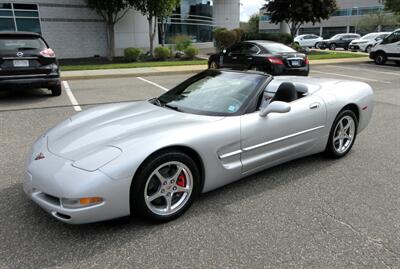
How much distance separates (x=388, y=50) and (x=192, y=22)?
1485cm

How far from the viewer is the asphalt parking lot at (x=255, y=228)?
2.67m

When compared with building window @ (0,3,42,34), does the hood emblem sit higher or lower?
lower

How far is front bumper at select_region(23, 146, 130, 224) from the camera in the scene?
2695 millimetres

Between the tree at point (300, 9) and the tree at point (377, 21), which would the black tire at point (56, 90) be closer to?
the tree at point (300, 9)

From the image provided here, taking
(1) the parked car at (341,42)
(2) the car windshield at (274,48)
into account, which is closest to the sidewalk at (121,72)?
(2) the car windshield at (274,48)

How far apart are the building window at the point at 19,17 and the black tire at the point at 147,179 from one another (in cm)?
2013

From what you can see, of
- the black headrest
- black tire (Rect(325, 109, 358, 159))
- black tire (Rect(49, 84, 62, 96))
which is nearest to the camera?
the black headrest

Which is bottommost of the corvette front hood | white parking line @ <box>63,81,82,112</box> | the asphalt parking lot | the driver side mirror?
the asphalt parking lot

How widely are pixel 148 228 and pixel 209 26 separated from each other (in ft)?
98.6

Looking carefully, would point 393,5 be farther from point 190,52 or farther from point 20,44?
point 20,44

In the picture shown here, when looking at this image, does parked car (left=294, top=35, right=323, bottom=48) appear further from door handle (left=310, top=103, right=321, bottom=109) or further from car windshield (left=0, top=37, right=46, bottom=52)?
door handle (left=310, top=103, right=321, bottom=109)

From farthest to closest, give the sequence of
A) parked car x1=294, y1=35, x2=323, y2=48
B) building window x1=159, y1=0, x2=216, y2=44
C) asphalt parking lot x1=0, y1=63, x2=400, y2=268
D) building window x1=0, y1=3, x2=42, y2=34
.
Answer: parked car x1=294, y1=35, x2=323, y2=48
building window x1=159, y1=0, x2=216, y2=44
building window x1=0, y1=3, x2=42, y2=34
asphalt parking lot x1=0, y1=63, x2=400, y2=268

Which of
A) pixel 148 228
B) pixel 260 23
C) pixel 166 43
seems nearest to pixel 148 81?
pixel 148 228

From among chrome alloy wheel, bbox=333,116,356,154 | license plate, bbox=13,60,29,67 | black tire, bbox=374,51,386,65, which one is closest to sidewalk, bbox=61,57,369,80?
license plate, bbox=13,60,29,67
